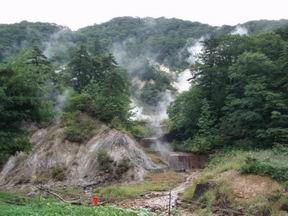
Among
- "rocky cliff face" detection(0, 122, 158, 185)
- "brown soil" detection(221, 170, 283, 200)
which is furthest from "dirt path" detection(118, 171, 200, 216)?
"rocky cliff face" detection(0, 122, 158, 185)

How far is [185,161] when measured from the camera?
116ft

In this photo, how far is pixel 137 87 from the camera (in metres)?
72.2

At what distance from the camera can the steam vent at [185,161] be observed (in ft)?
115

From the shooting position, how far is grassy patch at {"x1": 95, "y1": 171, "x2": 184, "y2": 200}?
25.8 meters

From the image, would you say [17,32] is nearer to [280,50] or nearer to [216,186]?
[280,50]

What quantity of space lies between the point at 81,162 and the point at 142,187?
261 inches

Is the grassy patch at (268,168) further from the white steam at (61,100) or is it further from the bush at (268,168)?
the white steam at (61,100)

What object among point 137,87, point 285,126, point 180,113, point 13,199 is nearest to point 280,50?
point 285,126

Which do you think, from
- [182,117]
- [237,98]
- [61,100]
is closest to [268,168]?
[237,98]

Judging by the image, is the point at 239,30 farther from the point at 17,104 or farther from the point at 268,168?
the point at 17,104

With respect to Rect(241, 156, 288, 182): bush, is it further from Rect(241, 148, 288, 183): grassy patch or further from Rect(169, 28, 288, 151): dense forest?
Rect(169, 28, 288, 151): dense forest

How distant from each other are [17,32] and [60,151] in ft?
199

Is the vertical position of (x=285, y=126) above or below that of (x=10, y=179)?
above

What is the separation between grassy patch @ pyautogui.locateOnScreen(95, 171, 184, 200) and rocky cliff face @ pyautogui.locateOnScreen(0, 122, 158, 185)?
1.32 m
